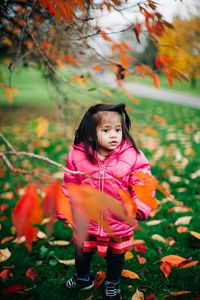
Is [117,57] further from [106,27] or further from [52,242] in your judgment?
[52,242]

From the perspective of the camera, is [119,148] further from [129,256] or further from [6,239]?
[6,239]

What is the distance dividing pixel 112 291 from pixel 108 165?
3.00 feet

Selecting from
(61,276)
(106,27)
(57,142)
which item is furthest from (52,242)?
(57,142)

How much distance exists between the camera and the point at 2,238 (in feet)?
7.42

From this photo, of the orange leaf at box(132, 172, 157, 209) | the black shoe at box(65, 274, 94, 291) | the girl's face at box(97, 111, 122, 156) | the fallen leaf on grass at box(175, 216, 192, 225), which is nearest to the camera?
the orange leaf at box(132, 172, 157, 209)

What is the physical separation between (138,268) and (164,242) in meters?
0.42

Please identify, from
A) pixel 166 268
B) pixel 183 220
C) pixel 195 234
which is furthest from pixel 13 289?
pixel 183 220

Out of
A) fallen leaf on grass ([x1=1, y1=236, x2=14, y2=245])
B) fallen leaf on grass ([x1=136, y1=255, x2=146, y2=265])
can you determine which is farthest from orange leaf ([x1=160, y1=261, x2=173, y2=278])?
fallen leaf on grass ([x1=1, y1=236, x2=14, y2=245])

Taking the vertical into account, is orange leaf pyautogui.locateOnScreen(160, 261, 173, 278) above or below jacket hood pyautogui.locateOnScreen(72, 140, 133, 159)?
below

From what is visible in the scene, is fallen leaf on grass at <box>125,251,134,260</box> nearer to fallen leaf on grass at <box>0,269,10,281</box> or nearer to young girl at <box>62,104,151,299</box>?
young girl at <box>62,104,151,299</box>

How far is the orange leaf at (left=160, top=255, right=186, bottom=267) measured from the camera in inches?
69.4

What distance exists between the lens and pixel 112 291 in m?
1.58

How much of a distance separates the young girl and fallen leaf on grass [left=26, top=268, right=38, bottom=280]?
0.49 m

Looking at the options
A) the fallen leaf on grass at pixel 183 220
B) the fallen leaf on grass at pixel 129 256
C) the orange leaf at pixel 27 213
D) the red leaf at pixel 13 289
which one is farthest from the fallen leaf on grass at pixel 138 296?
the orange leaf at pixel 27 213
